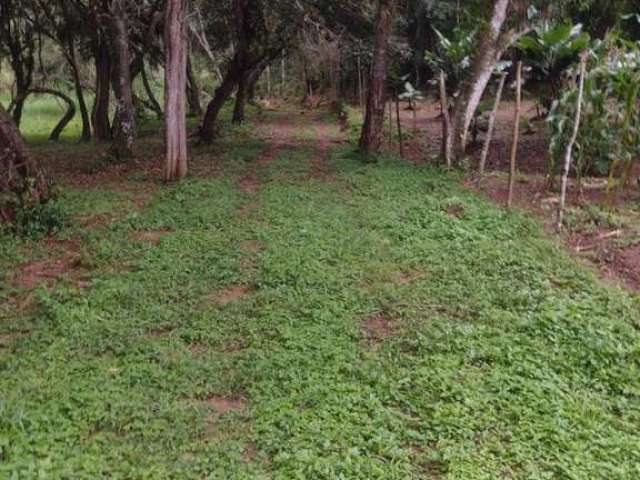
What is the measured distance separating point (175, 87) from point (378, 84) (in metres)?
3.84

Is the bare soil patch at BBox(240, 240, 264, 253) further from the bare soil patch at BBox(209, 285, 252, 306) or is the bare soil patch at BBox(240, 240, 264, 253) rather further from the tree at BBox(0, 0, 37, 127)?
the tree at BBox(0, 0, 37, 127)

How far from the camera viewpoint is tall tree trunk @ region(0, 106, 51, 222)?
7.58 m

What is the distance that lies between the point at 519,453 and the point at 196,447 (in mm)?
1923

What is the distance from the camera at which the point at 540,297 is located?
18.7 ft

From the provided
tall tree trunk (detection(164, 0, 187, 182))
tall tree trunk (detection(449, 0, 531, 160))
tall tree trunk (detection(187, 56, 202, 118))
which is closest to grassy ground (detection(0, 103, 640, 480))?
tall tree trunk (detection(164, 0, 187, 182))

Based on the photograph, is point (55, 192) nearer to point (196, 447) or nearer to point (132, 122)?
point (132, 122)

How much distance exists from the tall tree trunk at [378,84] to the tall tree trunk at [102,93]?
748cm

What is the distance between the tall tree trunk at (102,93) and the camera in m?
15.7

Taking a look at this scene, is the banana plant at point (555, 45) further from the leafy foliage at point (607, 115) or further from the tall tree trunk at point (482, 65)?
the leafy foliage at point (607, 115)

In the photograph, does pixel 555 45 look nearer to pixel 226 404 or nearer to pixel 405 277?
pixel 405 277

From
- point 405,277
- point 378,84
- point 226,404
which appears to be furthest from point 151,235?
point 378,84

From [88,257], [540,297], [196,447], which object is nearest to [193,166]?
[88,257]

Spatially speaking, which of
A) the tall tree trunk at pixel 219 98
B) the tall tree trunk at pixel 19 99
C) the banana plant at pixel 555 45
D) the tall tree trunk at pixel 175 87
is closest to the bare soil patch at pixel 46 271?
the tall tree trunk at pixel 175 87

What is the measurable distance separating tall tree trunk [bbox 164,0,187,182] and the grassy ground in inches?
81.3
